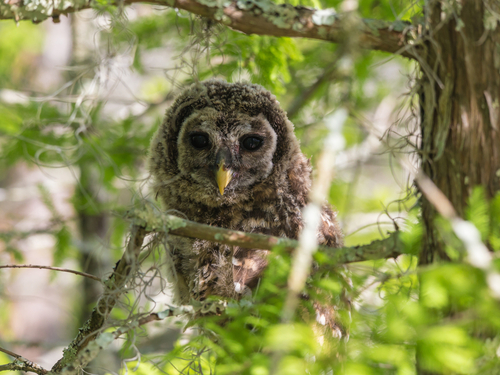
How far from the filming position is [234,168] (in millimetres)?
2412

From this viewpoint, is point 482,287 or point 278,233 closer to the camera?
point 482,287

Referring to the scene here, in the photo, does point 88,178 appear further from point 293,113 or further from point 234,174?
point 234,174

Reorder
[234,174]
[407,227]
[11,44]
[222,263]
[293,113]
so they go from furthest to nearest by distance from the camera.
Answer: [11,44] < [293,113] < [234,174] < [222,263] < [407,227]

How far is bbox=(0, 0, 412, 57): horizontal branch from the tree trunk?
0.19m

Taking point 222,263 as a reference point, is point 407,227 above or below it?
above

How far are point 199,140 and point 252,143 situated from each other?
0.30 meters

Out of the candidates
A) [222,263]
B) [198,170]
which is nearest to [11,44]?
[198,170]

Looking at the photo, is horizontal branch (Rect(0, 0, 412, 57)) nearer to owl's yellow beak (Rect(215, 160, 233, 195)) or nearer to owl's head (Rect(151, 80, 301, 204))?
owl's head (Rect(151, 80, 301, 204))

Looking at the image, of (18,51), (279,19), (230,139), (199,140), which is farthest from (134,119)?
(18,51)

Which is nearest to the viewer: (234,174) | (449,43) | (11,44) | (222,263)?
(449,43)

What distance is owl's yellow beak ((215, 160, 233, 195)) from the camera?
89.1 inches

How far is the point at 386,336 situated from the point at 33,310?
8.06m

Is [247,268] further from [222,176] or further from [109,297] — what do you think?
[109,297]

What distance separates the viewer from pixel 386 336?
1.08 m
